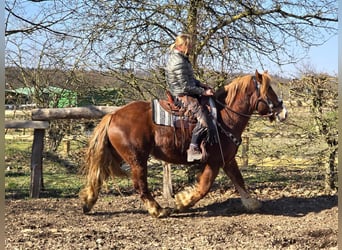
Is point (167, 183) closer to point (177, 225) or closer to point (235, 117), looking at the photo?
point (177, 225)

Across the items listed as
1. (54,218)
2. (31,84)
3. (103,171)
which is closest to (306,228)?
(103,171)

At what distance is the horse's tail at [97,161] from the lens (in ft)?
18.1

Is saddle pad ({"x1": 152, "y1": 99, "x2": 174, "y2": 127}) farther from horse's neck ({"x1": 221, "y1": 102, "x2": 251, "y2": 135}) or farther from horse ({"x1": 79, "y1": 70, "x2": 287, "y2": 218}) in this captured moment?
horse's neck ({"x1": 221, "y1": 102, "x2": 251, "y2": 135})

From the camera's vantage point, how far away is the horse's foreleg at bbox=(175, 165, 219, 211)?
5.30 metres

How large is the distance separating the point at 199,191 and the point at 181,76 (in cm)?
138

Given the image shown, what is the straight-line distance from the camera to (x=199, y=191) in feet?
17.4

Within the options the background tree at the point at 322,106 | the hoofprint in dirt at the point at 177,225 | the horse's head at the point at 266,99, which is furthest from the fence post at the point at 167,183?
the background tree at the point at 322,106

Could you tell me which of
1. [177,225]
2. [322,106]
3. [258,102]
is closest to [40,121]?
[177,225]

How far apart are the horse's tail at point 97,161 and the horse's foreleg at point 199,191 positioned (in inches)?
39.2

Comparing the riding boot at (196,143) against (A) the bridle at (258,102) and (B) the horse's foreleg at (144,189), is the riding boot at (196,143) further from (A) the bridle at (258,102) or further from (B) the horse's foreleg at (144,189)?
(B) the horse's foreleg at (144,189)

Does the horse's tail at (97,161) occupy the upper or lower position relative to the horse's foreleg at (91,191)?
upper

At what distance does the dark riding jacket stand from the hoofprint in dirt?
1.57 m

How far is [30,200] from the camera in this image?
6578 millimetres

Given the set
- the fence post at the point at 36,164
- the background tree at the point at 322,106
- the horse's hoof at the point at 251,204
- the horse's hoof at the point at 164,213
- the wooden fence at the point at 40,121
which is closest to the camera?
the horse's hoof at the point at 164,213
